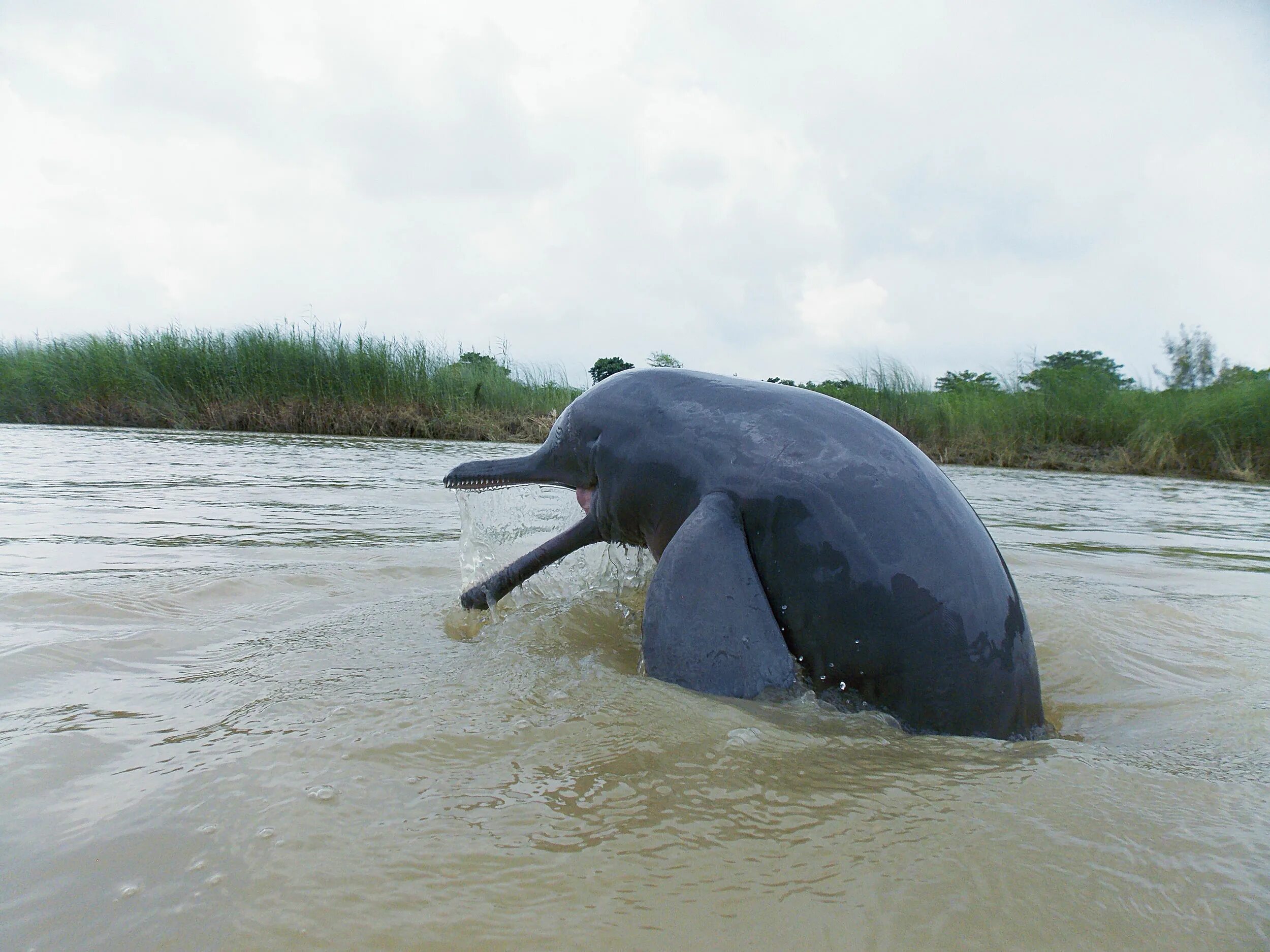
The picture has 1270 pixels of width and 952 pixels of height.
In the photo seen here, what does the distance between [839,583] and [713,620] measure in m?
0.33

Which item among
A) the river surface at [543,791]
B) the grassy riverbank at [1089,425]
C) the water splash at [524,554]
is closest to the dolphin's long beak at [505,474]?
the water splash at [524,554]

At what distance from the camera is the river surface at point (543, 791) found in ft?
3.42

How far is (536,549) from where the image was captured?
3.09m

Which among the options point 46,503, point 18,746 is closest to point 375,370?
point 46,503

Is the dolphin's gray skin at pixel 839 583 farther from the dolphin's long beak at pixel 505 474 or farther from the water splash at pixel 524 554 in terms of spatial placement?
the water splash at pixel 524 554

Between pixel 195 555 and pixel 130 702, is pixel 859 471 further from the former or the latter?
pixel 195 555

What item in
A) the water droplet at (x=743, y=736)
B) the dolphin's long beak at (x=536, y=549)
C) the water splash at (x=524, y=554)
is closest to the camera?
the water droplet at (x=743, y=736)

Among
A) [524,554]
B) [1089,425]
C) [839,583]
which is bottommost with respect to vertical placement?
[524,554]

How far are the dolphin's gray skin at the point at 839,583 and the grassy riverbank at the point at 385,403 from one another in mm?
14963

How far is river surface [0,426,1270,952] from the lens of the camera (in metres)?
1.04

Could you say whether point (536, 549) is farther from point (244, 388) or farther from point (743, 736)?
point (244, 388)

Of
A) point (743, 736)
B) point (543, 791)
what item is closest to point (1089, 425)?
point (743, 736)

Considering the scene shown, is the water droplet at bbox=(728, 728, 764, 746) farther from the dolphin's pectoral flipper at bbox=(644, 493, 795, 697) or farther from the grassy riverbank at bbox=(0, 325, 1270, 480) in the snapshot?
the grassy riverbank at bbox=(0, 325, 1270, 480)

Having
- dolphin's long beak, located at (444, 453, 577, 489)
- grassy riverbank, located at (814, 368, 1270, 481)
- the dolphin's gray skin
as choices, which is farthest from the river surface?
grassy riverbank, located at (814, 368, 1270, 481)
